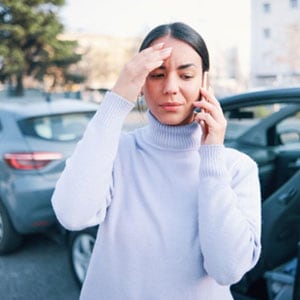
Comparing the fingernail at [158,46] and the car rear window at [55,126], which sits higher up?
the fingernail at [158,46]

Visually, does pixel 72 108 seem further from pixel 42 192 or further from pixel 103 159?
pixel 103 159

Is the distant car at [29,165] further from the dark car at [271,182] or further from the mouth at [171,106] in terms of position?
the mouth at [171,106]

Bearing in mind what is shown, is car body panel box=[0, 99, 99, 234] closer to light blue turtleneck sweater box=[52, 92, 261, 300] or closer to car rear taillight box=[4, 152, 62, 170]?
car rear taillight box=[4, 152, 62, 170]

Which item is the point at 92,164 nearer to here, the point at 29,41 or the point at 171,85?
the point at 171,85

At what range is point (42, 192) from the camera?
3.55 metres

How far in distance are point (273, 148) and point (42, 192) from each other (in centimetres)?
188

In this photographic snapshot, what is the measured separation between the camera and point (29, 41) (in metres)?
32.2

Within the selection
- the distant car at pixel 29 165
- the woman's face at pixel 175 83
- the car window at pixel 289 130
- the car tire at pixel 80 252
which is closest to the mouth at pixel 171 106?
the woman's face at pixel 175 83

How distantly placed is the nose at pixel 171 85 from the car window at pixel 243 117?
1552 mm

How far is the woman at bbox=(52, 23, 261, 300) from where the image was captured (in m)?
1.13

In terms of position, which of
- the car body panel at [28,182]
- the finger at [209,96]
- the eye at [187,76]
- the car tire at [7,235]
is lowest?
the car tire at [7,235]

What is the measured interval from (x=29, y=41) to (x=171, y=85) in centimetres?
3326

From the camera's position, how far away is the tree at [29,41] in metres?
30.6

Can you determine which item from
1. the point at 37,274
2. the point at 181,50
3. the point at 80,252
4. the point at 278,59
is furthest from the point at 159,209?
the point at 278,59
